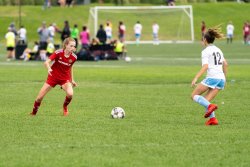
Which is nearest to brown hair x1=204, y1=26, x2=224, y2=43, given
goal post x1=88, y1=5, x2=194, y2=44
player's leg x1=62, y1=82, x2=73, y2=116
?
player's leg x1=62, y1=82, x2=73, y2=116

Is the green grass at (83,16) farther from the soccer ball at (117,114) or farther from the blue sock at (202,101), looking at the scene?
the blue sock at (202,101)

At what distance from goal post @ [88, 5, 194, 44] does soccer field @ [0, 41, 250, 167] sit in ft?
151

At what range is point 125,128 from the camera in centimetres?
1576

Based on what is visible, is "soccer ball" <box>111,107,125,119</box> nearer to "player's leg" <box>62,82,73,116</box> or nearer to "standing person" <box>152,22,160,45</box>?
"player's leg" <box>62,82,73,116</box>

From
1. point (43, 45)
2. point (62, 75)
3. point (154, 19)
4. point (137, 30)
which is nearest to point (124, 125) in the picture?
point (62, 75)

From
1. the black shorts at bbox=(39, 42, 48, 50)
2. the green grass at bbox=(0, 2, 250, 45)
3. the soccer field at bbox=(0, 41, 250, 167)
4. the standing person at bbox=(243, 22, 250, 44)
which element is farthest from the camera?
the green grass at bbox=(0, 2, 250, 45)

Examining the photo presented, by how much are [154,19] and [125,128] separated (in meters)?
64.6

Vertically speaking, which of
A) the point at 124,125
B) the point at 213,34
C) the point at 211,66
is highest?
the point at 213,34

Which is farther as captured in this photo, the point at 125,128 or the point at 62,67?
the point at 62,67

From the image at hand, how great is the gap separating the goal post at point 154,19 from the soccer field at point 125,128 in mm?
45880

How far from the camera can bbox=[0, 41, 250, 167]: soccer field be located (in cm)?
1200

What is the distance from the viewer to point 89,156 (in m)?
12.1

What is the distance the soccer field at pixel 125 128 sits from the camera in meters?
12.0

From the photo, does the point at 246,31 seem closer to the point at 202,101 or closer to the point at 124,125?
the point at 202,101
